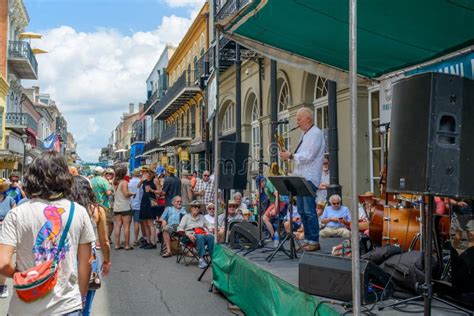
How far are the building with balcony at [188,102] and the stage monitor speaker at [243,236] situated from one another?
17.5 metres

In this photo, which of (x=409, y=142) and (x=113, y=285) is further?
(x=113, y=285)

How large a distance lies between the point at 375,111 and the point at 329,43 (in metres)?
4.99

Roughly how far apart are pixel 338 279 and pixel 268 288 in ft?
4.13

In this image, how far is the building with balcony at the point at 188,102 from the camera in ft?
86.4

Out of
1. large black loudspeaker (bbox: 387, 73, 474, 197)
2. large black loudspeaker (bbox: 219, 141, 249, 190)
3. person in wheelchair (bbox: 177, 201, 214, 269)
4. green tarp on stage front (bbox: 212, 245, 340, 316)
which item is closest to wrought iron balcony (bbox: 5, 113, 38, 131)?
person in wheelchair (bbox: 177, 201, 214, 269)

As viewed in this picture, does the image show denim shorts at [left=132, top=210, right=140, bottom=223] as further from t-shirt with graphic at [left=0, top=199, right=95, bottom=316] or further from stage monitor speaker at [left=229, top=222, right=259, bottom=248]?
t-shirt with graphic at [left=0, top=199, right=95, bottom=316]

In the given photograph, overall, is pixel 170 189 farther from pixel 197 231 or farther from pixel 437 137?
pixel 437 137

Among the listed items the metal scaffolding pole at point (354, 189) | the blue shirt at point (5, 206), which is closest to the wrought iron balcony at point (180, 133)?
the blue shirt at point (5, 206)

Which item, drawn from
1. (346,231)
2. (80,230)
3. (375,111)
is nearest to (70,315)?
(80,230)

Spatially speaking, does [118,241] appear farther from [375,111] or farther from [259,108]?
[259,108]

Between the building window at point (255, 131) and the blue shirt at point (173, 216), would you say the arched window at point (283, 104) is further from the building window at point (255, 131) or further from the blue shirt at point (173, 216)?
the blue shirt at point (173, 216)

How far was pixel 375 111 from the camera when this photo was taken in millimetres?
10883

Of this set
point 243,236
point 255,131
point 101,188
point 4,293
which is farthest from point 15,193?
point 255,131

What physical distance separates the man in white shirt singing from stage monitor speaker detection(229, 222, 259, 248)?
2.85ft
